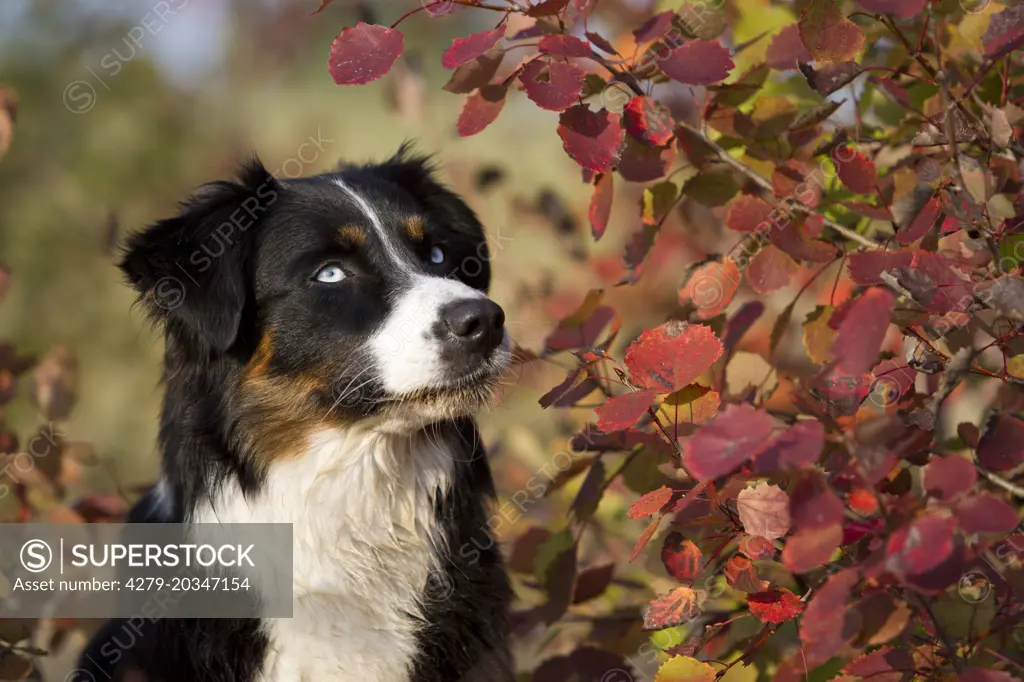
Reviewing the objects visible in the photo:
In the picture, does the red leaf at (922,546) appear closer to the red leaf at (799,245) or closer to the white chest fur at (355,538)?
the red leaf at (799,245)

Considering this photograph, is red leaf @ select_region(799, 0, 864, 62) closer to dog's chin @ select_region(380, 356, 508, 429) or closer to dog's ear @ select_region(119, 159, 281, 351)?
dog's chin @ select_region(380, 356, 508, 429)

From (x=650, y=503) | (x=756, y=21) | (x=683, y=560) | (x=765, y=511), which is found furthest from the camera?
(x=756, y=21)

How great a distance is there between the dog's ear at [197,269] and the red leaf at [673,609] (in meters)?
1.53

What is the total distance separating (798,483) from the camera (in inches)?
62.3

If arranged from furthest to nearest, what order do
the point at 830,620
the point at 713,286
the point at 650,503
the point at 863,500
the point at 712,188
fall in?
the point at 712,188
the point at 713,286
the point at 650,503
the point at 863,500
the point at 830,620

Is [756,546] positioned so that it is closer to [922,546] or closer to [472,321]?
[922,546]

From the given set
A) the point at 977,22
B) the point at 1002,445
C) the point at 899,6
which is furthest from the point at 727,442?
the point at 977,22

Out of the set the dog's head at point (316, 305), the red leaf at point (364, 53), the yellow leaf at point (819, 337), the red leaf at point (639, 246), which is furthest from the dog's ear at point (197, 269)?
the yellow leaf at point (819, 337)

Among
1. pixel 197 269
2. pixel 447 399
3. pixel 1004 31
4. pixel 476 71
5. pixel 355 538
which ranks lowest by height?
pixel 355 538

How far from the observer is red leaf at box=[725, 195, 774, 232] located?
236cm

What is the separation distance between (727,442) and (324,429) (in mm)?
1745

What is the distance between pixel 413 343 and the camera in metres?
2.71

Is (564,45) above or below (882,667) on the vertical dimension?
above

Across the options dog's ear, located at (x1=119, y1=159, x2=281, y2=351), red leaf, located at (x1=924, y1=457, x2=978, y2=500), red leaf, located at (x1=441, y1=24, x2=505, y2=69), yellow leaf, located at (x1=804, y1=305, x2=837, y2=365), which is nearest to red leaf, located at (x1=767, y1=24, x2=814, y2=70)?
yellow leaf, located at (x1=804, y1=305, x2=837, y2=365)
